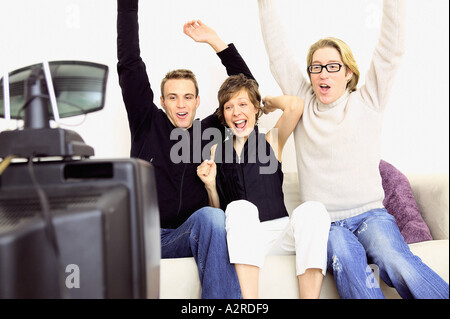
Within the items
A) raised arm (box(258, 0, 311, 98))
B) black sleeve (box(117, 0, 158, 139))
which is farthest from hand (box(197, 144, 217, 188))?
raised arm (box(258, 0, 311, 98))

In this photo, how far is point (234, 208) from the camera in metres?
1.13

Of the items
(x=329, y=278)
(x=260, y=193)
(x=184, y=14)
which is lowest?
(x=329, y=278)

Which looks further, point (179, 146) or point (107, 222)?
point (179, 146)

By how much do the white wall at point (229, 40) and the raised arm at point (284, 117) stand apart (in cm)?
41

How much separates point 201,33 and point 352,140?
0.67 meters

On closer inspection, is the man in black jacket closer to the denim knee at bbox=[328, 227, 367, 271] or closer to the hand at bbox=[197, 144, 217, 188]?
the hand at bbox=[197, 144, 217, 188]

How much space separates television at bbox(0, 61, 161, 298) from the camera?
0.55 m

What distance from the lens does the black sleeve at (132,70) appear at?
127 centimetres

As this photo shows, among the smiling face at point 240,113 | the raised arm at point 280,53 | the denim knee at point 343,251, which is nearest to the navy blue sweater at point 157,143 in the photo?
the smiling face at point 240,113

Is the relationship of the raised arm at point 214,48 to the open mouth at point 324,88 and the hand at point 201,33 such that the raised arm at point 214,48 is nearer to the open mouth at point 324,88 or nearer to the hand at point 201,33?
the hand at point 201,33

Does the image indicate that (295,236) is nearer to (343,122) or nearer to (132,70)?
(343,122)

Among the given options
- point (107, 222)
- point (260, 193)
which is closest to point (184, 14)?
point (260, 193)

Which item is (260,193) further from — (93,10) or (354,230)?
(93,10)

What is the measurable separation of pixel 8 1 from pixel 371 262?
1.79m
